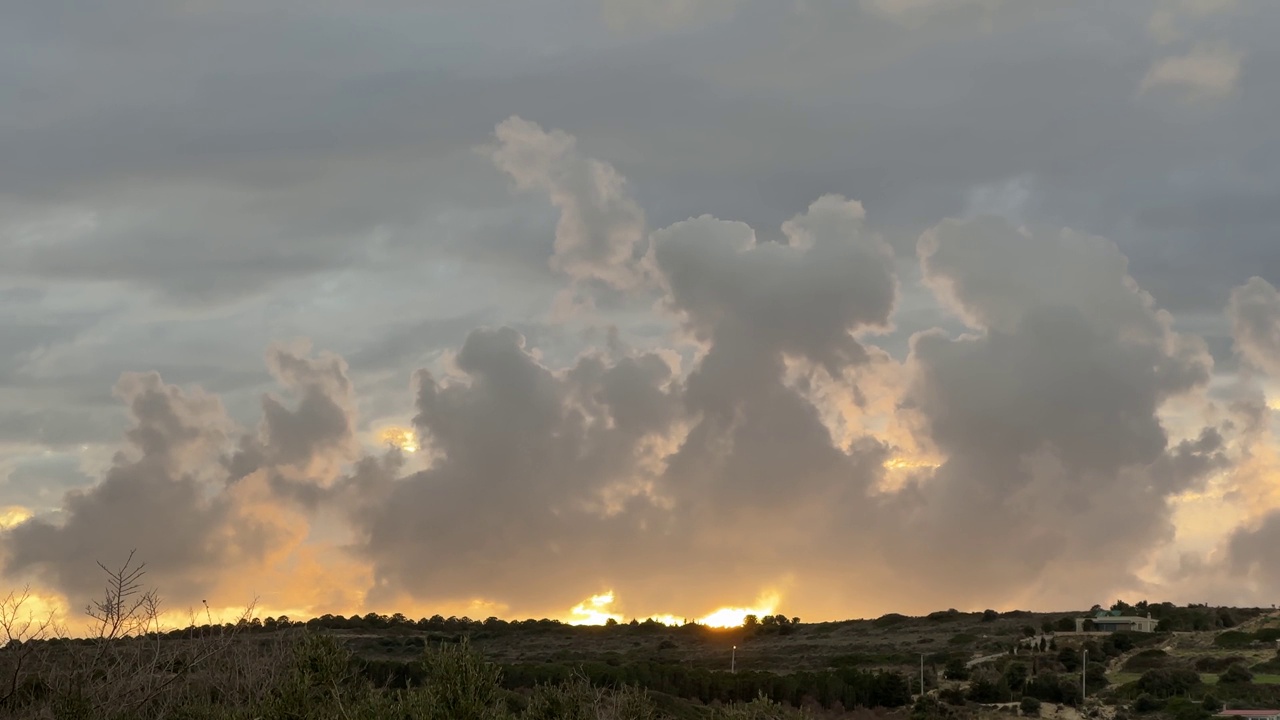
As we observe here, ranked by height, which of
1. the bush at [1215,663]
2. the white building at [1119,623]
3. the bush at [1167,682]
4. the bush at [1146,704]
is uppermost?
the white building at [1119,623]

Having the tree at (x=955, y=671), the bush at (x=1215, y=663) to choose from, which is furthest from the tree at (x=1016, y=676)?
the bush at (x=1215, y=663)

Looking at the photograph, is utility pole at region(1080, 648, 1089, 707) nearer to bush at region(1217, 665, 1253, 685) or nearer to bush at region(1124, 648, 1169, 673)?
bush at region(1124, 648, 1169, 673)

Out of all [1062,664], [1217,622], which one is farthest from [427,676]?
[1217,622]

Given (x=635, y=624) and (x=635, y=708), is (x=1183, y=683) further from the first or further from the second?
(x=635, y=624)

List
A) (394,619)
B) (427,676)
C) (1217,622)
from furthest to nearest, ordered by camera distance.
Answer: (394,619)
(1217,622)
(427,676)

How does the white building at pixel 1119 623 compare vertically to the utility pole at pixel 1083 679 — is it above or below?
above

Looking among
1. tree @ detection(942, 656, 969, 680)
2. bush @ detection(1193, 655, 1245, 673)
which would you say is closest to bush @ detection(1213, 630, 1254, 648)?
bush @ detection(1193, 655, 1245, 673)

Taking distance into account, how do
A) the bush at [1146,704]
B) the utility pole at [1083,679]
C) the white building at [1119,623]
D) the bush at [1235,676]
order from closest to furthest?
the bush at [1146,704], the utility pole at [1083,679], the bush at [1235,676], the white building at [1119,623]

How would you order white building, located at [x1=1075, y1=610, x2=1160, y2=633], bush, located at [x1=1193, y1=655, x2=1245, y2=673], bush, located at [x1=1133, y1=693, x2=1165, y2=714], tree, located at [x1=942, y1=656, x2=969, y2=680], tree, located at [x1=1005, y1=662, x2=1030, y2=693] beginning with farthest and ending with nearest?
white building, located at [x1=1075, y1=610, x2=1160, y2=633] < tree, located at [x1=942, y1=656, x2=969, y2=680] < bush, located at [x1=1193, y1=655, x2=1245, y2=673] < tree, located at [x1=1005, y1=662, x2=1030, y2=693] < bush, located at [x1=1133, y1=693, x2=1165, y2=714]

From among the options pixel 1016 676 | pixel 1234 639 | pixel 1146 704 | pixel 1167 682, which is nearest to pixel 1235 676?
pixel 1167 682

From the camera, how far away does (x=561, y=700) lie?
31.4 metres

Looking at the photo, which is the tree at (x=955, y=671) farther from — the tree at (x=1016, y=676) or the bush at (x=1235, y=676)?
the bush at (x=1235, y=676)

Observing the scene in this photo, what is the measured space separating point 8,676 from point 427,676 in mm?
23563

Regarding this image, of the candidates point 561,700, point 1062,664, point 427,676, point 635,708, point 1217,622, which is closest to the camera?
point 427,676
